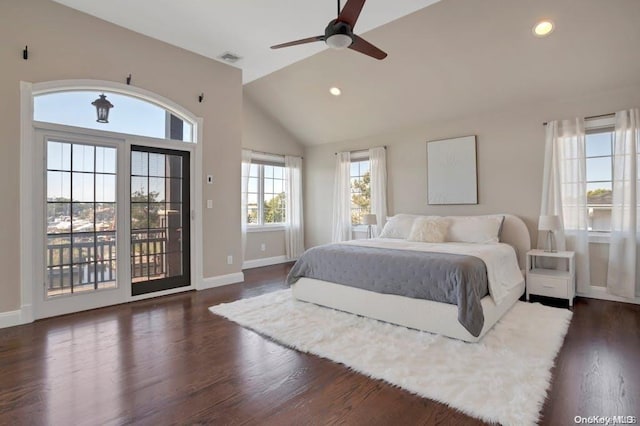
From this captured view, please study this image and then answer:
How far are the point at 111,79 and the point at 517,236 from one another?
534cm

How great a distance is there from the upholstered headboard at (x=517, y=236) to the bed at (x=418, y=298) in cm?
1

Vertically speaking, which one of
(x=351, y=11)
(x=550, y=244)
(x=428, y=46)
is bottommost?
(x=550, y=244)

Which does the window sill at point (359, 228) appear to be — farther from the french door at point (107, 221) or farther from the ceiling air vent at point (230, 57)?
the ceiling air vent at point (230, 57)

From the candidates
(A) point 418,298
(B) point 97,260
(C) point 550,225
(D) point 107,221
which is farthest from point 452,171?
(B) point 97,260

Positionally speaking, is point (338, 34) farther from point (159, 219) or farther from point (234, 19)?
point (159, 219)

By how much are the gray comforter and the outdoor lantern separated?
9.21ft

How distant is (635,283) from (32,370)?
5685 millimetres

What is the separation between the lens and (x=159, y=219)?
4.28 metres

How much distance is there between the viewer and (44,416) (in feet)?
5.95

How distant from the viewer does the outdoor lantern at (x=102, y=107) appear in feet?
12.4

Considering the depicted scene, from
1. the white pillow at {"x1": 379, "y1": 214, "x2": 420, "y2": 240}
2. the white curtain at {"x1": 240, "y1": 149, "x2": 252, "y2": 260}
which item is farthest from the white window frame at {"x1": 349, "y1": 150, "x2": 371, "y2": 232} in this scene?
the white curtain at {"x1": 240, "y1": 149, "x2": 252, "y2": 260}

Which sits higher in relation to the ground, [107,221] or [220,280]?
[107,221]

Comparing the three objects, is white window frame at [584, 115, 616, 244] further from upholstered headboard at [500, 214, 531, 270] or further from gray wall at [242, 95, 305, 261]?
gray wall at [242, 95, 305, 261]

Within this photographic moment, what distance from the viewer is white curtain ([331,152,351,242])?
6398mm
